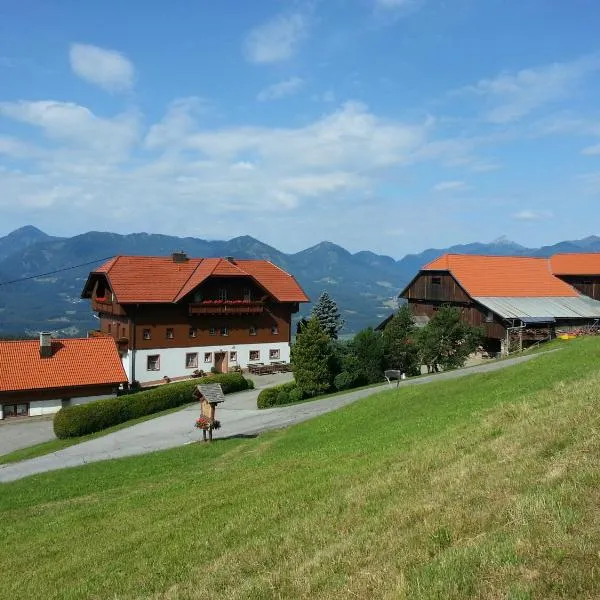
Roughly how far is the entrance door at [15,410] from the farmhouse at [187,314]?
9268mm

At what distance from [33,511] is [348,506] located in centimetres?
1050

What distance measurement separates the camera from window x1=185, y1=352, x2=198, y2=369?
51.4 metres

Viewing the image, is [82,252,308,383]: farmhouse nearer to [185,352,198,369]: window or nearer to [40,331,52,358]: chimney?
[185,352,198,369]: window

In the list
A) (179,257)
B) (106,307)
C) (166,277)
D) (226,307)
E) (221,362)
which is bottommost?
(221,362)

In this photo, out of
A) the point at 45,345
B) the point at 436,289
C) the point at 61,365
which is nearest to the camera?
the point at 61,365

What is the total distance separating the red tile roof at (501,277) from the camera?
5531 centimetres

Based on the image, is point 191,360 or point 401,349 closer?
point 401,349

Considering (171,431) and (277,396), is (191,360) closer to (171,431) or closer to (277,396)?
(277,396)

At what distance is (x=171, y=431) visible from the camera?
31.4 meters

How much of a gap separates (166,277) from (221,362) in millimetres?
8715

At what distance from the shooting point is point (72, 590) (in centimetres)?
977

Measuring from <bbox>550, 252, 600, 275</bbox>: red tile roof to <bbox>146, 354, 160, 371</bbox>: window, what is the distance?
39.5 m

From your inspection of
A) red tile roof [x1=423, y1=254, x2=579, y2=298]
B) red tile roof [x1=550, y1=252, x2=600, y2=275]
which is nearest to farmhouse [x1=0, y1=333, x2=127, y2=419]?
red tile roof [x1=423, y1=254, x2=579, y2=298]

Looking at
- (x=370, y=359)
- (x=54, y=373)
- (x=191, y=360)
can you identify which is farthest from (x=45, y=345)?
(x=370, y=359)
